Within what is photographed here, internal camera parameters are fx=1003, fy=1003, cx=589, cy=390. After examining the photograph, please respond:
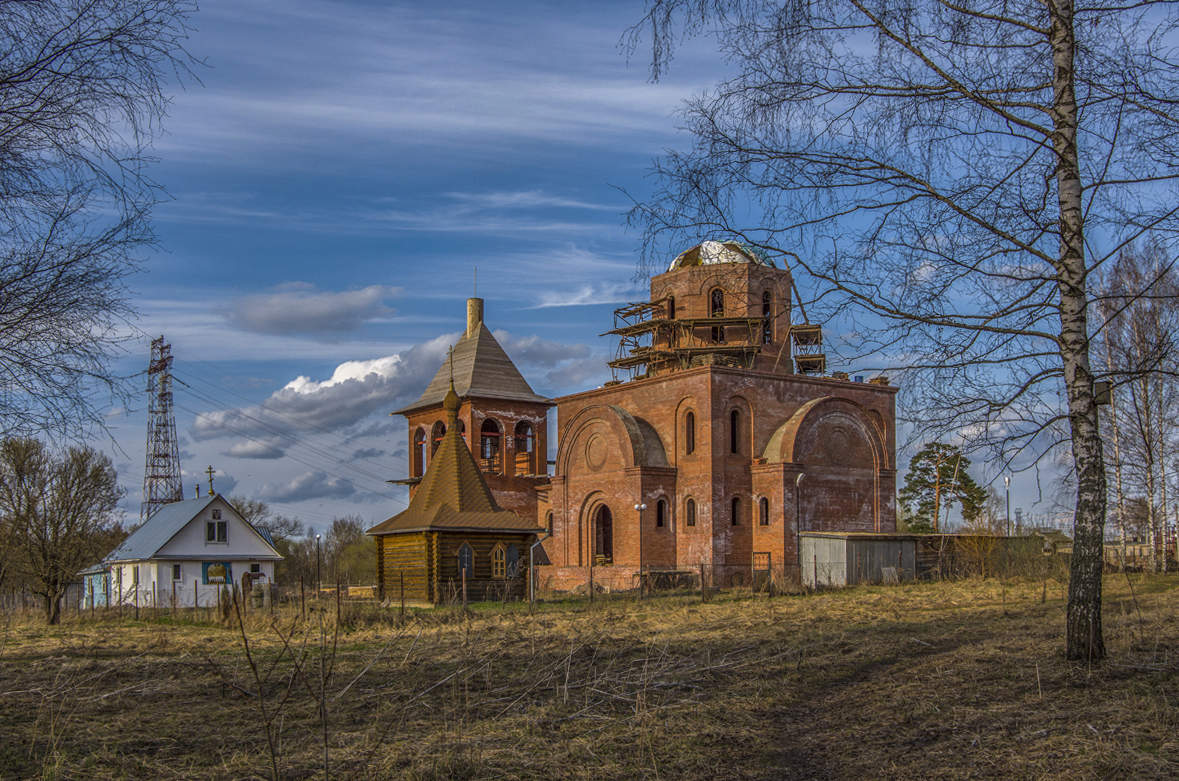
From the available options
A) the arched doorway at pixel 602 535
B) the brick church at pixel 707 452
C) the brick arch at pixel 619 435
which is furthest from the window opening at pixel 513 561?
the arched doorway at pixel 602 535

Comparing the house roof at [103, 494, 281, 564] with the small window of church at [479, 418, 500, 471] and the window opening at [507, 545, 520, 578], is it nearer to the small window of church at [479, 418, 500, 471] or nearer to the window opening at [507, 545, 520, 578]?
the small window of church at [479, 418, 500, 471]

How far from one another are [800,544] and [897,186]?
82.8 ft

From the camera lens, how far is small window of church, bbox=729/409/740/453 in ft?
109

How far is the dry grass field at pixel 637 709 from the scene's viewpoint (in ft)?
19.7

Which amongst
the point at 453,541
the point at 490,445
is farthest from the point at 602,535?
the point at 453,541

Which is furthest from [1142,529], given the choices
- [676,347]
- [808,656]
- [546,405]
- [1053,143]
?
[1053,143]

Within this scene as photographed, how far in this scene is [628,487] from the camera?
110 ft

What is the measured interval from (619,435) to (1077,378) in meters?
26.3

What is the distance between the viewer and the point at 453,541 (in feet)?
85.6

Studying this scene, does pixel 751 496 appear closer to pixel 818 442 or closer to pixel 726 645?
pixel 818 442

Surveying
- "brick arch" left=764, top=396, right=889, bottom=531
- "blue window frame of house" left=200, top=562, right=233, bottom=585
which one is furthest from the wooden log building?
"blue window frame of house" left=200, top=562, right=233, bottom=585

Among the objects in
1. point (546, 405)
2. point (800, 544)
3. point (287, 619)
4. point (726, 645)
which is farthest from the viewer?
point (546, 405)

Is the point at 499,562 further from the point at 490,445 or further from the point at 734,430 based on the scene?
the point at 490,445

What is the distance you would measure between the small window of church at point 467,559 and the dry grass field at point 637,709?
41.1 feet
